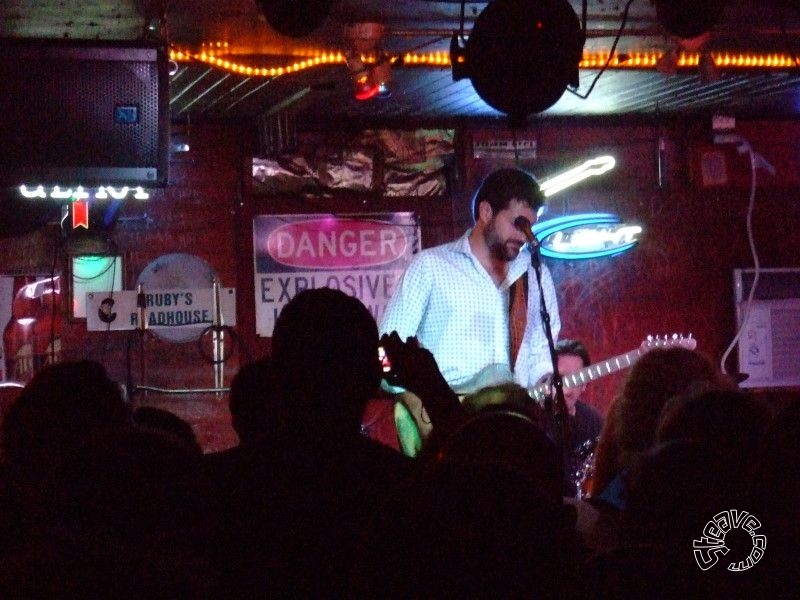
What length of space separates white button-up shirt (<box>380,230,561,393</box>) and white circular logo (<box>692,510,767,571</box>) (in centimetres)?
326

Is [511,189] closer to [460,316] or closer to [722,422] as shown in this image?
[460,316]

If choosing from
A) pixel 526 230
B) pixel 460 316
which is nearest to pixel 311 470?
pixel 526 230

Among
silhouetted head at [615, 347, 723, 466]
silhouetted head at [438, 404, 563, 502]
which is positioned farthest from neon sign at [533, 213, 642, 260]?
silhouetted head at [438, 404, 563, 502]

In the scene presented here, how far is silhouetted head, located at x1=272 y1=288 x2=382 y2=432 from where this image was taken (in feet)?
7.29

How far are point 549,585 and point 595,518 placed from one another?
4.66ft

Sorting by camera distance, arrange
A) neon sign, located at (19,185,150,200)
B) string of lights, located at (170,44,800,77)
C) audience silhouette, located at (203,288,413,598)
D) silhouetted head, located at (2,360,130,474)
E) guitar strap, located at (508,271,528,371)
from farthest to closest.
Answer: string of lights, located at (170,44,800,77) < guitar strap, located at (508,271,528,371) < neon sign, located at (19,185,150,200) < silhouetted head, located at (2,360,130,474) < audience silhouette, located at (203,288,413,598)

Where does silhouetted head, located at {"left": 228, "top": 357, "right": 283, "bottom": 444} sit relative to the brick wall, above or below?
below

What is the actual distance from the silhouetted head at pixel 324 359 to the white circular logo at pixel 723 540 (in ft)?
2.48

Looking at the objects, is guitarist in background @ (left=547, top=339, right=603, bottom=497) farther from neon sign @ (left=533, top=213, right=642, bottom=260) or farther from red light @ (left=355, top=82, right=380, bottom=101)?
red light @ (left=355, top=82, right=380, bottom=101)

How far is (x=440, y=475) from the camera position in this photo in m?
1.48

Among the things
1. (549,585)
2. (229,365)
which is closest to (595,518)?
(549,585)

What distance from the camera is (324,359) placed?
226cm

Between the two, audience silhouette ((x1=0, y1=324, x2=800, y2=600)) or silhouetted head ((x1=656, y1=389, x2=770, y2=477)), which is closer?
audience silhouette ((x1=0, y1=324, x2=800, y2=600))

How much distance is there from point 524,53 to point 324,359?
1817 mm
